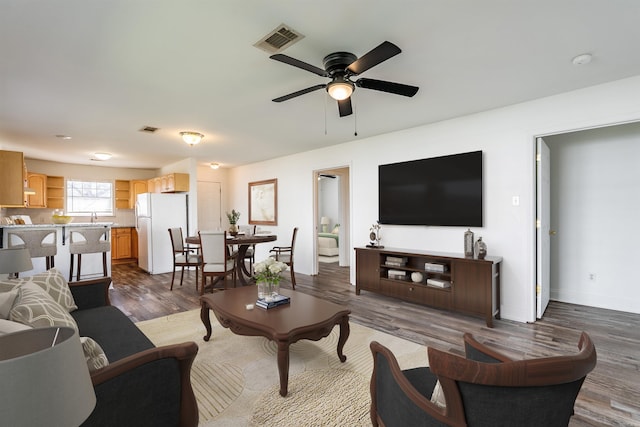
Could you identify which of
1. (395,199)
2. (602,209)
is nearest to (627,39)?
(602,209)

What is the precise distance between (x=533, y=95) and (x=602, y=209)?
201 centimetres

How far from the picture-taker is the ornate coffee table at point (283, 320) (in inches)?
85.0

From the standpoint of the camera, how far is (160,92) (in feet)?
10.5

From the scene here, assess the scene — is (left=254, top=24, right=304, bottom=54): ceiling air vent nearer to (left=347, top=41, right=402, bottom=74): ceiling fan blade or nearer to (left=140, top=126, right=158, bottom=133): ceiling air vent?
(left=347, top=41, right=402, bottom=74): ceiling fan blade

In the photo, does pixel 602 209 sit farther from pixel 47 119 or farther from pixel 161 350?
pixel 47 119

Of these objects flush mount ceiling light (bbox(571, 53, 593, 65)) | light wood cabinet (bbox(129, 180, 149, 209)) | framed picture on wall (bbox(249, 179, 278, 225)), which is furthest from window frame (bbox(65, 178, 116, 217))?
flush mount ceiling light (bbox(571, 53, 593, 65))

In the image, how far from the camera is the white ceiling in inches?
77.0

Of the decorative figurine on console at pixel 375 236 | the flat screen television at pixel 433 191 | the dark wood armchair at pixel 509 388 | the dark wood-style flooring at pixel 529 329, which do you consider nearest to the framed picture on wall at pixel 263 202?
the dark wood-style flooring at pixel 529 329

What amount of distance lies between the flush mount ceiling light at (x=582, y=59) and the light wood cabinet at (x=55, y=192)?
978cm

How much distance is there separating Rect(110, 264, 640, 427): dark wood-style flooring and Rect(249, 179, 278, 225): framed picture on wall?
91.1 inches

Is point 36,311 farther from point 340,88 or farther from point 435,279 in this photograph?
point 435,279

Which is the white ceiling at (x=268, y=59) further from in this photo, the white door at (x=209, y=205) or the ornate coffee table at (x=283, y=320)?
the white door at (x=209, y=205)

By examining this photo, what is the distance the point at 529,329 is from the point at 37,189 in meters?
9.54

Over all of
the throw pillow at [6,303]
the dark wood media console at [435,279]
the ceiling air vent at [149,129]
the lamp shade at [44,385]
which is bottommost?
the dark wood media console at [435,279]
